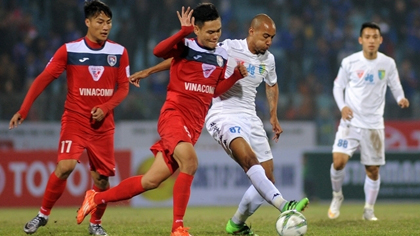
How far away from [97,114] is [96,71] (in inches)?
20.5

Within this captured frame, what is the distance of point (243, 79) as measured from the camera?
730 centimetres

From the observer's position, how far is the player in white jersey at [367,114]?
9555 mm

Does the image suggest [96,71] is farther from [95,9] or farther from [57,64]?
[95,9]

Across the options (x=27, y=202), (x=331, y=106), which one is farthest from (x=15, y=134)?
(x=331, y=106)

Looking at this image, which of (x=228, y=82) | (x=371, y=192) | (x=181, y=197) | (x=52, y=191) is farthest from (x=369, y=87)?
(x=52, y=191)

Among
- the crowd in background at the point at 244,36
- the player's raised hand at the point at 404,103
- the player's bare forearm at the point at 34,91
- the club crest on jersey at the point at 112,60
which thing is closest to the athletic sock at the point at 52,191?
the player's bare forearm at the point at 34,91

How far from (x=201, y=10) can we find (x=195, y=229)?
104 inches

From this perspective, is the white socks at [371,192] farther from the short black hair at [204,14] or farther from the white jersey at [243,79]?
the short black hair at [204,14]

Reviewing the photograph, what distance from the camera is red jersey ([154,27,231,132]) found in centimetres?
650

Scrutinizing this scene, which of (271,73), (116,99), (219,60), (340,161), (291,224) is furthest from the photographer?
(340,161)

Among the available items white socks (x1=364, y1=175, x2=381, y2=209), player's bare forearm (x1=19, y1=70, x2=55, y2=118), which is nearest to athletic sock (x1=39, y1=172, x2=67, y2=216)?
player's bare forearm (x1=19, y1=70, x2=55, y2=118)

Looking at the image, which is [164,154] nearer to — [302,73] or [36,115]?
[36,115]

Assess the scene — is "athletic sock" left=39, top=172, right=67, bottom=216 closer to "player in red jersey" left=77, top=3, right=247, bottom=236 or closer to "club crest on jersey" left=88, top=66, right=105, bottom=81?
"player in red jersey" left=77, top=3, right=247, bottom=236

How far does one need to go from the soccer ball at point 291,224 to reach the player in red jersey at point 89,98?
2.07m
